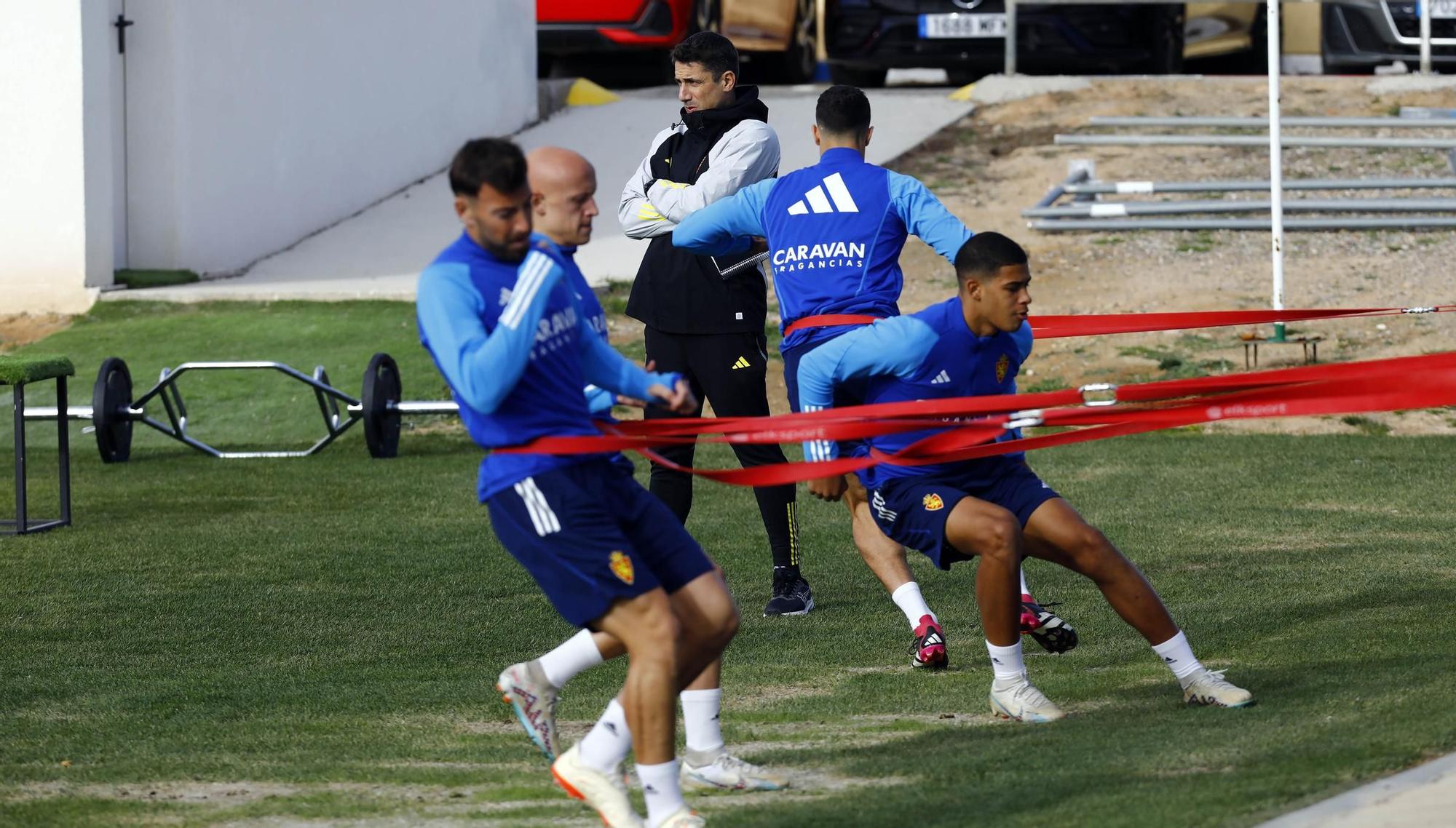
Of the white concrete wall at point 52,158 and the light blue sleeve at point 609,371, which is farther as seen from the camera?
the white concrete wall at point 52,158

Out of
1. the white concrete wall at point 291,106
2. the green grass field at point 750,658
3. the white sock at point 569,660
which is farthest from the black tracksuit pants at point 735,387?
the white concrete wall at point 291,106

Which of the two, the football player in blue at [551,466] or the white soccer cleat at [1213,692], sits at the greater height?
the football player in blue at [551,466]

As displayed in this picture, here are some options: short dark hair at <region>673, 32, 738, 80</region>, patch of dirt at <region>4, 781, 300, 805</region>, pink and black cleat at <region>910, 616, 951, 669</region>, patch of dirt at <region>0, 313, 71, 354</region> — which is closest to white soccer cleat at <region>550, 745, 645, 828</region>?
patch of dirt at <region>4, 781, 300, 805</region>

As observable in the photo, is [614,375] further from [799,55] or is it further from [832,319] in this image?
[799,55]

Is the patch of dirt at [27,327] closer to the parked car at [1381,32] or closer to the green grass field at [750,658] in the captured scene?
the green grass field at [750,658]

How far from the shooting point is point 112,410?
1161cm

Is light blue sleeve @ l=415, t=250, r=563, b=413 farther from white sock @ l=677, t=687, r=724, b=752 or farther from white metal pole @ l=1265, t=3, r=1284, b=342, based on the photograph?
white metal pole @ l=1265, t=3, r=1284, b=342

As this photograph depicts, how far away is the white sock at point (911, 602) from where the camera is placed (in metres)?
6.40

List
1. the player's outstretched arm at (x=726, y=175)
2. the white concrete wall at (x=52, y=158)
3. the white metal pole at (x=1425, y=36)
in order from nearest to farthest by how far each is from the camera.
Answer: the player's outstretched arm at (x=726, y=175)
the white concrete wall at (x=52, y=158)
the white metal pole at (x=1425, y=36)

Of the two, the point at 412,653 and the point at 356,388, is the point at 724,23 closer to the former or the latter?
the point at 356,388

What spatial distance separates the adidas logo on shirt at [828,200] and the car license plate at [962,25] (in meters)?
12.6

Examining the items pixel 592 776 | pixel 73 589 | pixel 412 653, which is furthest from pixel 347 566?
pixel 592 776

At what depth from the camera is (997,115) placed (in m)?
18.7

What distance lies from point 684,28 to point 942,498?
1416 centimetres
